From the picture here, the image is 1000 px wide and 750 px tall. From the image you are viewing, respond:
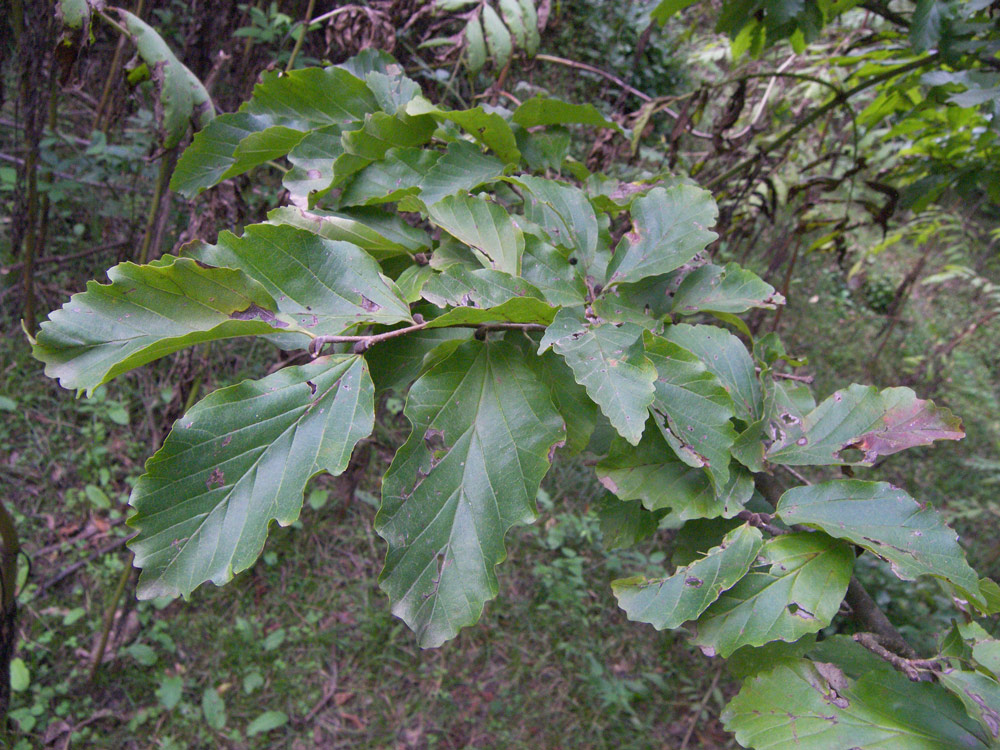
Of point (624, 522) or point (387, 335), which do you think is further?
point (624, 522)

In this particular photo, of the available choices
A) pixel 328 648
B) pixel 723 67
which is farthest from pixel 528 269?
pixel 723 67

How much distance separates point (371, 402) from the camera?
0.60 m

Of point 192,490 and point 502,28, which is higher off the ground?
point 502,28

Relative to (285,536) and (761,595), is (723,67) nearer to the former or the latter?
(285,536)

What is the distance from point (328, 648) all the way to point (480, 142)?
2.05 m

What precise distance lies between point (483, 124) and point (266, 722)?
6.89 feet

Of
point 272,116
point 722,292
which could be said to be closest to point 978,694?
point 722,292

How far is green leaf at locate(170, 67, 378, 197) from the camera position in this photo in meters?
0.91

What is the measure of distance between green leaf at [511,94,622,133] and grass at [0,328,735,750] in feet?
4.82

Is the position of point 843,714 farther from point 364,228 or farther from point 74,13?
point 74,13

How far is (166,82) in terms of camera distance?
1082mm

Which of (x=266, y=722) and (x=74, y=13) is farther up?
(x=74, y=13)

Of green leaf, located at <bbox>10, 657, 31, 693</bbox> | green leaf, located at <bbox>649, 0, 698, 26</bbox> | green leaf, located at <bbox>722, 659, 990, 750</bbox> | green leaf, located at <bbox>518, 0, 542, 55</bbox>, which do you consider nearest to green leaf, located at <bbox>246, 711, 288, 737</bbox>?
green leaf, located at <bbox>10, 657, 31, 693</bbox>

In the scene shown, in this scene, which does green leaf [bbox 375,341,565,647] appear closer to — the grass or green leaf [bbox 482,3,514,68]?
green leaf [bbox 482,3,514,68]
